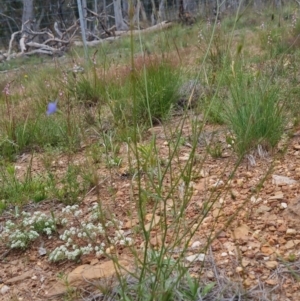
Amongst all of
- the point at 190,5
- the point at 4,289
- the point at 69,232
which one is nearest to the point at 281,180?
the point at 69,232

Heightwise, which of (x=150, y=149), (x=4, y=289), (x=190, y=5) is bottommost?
(x=190, y=5)

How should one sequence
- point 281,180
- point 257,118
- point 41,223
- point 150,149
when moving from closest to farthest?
point 150,149 < point 41,223 < point 281,180 < point 257,118

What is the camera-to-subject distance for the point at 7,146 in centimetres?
304

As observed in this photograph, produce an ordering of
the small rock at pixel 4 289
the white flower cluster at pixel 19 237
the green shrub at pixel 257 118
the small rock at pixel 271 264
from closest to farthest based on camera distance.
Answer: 1. the small rock at pixel 271 264
2. the small rock at pixel 4 289
3. the white flower cluster at pixel 19 237
4. the green shrub at pixel 257 118

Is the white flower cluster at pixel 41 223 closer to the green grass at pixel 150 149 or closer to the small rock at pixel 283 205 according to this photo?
the green grass at pixel 150 149

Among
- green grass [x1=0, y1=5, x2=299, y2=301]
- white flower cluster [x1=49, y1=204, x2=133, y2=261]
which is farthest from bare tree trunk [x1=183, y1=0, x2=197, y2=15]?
white flower cluster [x1=49, y1=204, x2=133, y2=261]

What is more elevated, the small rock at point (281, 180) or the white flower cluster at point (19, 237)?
the small rock at point (281, 180)

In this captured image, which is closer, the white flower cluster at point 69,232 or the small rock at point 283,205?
the white flower cluster at point 69,232

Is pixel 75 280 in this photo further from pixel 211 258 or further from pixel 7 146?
pixel 7 146

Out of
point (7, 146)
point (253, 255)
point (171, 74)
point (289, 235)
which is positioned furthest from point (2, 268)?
point (171, 74)

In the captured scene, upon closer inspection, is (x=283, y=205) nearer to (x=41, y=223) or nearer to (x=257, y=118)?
(x=257, y=118)

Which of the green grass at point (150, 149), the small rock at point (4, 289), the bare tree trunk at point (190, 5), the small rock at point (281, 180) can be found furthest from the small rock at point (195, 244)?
the bare tree trunk at point (190, 5)

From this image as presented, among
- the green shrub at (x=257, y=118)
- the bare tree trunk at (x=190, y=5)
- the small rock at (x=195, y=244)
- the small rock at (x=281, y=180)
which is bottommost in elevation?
the bare tree trunk at (x=190, y=5)

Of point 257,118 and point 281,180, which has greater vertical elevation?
point 257,118
